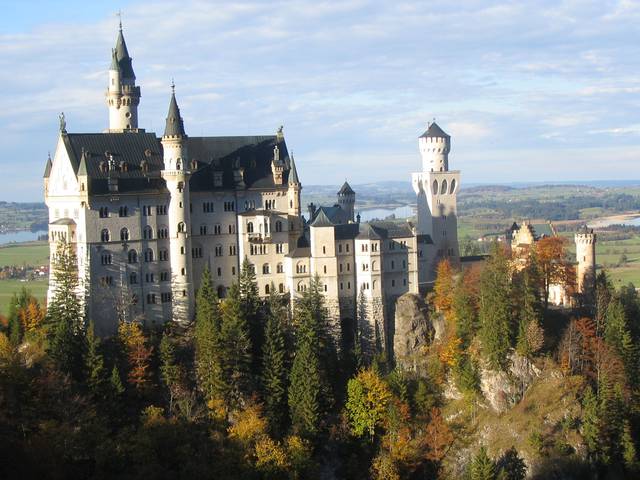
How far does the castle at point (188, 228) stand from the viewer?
8788 centimetres

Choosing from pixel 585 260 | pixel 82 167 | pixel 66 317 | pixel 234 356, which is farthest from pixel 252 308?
pixel 585 260

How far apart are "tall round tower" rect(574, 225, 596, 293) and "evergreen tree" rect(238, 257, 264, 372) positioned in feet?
104

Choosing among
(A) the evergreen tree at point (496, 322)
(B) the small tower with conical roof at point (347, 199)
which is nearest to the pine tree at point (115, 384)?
(A) the evergreen tree at point (496, 322)

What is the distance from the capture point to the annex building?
288ft

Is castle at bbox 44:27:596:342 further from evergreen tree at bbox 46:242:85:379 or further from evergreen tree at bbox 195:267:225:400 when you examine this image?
evergreen tree at bbox 195:267:225:400

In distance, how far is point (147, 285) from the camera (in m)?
89.8

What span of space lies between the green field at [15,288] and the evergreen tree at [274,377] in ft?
187

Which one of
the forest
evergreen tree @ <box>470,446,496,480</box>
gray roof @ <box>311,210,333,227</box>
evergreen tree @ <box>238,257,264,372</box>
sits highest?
gray roof @ <box>311,210,333,227</box>

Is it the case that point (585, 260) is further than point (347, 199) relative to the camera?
No

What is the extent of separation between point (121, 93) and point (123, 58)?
3.73 metres

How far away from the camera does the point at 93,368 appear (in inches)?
3206

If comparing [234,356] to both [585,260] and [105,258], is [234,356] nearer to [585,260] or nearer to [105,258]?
[105,258]

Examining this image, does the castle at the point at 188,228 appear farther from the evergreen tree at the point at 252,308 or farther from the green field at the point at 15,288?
the green field at the point at 15,288

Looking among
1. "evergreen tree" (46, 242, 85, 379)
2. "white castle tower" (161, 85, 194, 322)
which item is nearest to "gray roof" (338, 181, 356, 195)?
"white castle tower" (161, 85, 194, 322)
